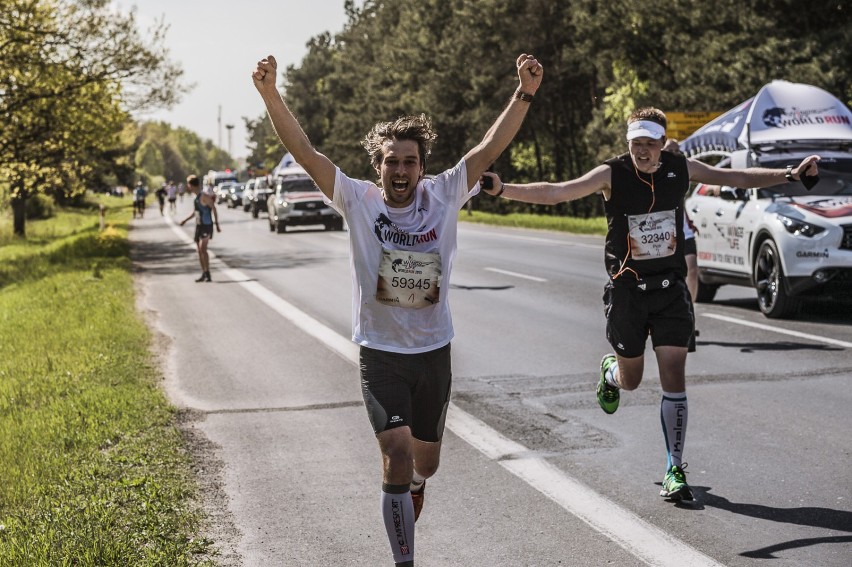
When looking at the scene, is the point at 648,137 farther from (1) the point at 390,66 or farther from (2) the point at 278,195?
(1) the point at 390,66

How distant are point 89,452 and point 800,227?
8574mm

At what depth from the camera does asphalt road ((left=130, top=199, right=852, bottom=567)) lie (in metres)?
5.32

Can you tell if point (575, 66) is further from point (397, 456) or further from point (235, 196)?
point (397, 456)

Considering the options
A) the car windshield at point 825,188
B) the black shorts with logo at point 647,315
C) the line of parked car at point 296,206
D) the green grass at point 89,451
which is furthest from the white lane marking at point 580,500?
the line of parked car at point 296,206

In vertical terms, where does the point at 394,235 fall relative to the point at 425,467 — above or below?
above

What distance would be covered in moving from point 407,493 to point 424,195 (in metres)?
1.15

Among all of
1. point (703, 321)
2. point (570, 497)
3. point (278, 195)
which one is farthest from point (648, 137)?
point (278, 195)

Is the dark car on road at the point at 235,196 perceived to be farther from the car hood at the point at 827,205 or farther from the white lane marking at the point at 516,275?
the car hood at the point at 827,205

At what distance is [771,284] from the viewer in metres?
13.4

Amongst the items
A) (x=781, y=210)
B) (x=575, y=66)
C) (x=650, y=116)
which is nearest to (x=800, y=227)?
(x=781, y=210)

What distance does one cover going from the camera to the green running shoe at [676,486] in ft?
19.2

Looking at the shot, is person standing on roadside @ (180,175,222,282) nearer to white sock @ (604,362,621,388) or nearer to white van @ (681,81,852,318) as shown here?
white van @ (681,81,852,318)

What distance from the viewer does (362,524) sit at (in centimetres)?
571

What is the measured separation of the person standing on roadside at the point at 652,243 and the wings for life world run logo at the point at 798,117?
370 inches
